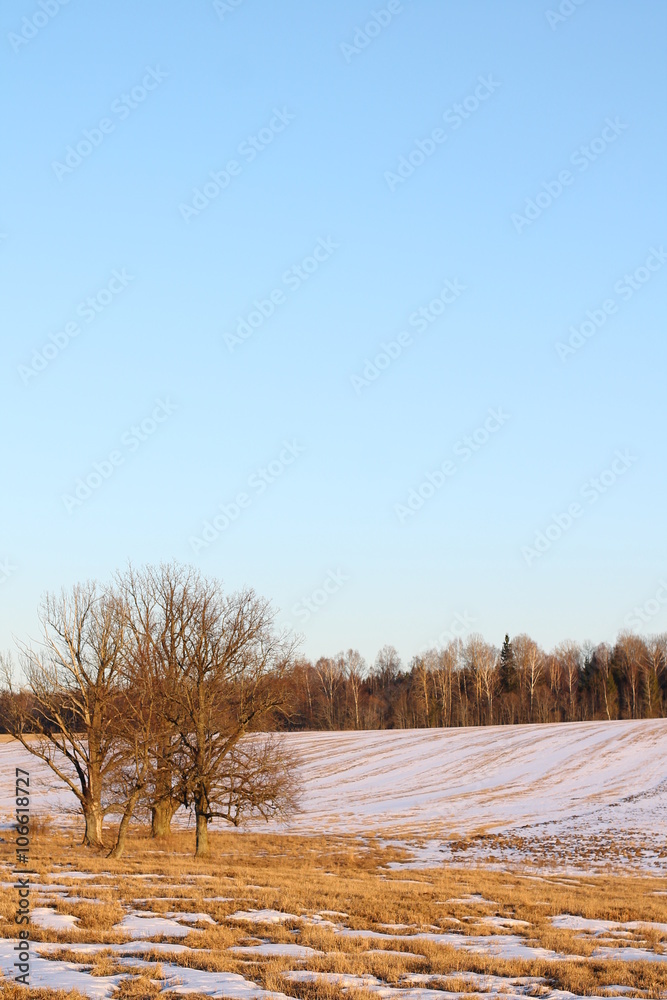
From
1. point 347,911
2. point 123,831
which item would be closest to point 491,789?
point 123,831

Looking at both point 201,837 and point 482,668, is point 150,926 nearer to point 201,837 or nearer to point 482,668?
point 201,837

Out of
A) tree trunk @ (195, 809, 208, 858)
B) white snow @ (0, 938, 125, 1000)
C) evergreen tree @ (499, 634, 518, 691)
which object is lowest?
tree trunk @ (195, 809, 208, 858)

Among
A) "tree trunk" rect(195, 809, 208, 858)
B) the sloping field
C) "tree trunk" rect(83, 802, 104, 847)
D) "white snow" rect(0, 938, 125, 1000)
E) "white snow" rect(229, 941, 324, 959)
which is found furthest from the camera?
the sloping field

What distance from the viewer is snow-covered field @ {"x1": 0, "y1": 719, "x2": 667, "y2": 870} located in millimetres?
36312

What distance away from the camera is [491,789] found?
51406 mm

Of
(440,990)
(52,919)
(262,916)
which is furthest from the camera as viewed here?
(262,916)

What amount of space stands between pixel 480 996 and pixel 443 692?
364 ft

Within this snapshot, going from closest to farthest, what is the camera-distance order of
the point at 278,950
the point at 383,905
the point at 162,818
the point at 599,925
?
the point at 278,950 → the point at 599,925 → the point at 383,905 → the point at 162,818

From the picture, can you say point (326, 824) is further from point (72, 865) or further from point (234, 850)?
point (72, 865)

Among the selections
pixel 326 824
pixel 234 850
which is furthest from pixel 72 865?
pixel 326 824

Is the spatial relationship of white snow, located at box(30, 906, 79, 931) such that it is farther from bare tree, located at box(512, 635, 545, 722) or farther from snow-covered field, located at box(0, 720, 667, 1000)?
bare tree, located at box(512, 635, 545, 722)

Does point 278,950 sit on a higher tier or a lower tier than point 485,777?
higher

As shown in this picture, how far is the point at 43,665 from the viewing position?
2973 cm

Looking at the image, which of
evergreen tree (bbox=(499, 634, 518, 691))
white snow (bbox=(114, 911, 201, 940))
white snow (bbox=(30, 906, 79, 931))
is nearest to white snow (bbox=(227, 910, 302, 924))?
white snow (bbox=(114, 911, 201, 940))
